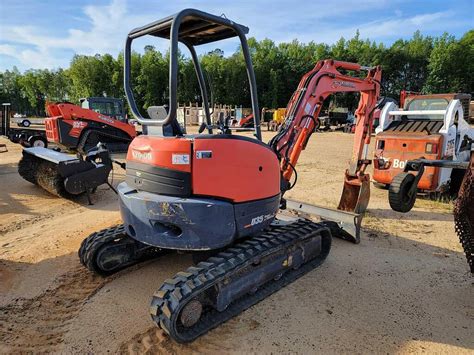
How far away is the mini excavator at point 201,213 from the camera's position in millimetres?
3008

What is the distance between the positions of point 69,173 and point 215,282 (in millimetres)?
4582

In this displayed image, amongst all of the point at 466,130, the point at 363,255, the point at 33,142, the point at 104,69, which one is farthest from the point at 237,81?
the point at 363,255

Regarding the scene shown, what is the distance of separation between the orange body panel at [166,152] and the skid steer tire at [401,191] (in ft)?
5.95

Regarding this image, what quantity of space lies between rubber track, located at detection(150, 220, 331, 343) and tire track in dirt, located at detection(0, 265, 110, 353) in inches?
36.3

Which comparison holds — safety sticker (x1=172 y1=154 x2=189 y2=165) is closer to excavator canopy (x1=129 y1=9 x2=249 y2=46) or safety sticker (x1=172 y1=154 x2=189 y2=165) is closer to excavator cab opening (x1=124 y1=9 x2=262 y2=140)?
excavator cab opening (x1=124 y1=9 x2=262 y2=140)

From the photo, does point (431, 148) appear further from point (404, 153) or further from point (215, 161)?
point (215, 161)

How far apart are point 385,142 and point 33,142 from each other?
41.7 feet

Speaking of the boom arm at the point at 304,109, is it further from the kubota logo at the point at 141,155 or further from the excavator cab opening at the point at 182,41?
the kubota logo at the point at 141,155

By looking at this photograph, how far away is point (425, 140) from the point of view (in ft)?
22.8

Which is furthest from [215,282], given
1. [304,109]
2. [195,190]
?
[304,109]

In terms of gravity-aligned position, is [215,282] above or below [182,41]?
below

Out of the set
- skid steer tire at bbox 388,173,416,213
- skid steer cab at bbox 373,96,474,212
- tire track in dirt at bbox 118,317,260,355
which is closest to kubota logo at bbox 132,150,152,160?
tire track in dirt at bbox 118,317,260,355

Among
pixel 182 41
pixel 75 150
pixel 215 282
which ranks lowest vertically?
pixel 75 150

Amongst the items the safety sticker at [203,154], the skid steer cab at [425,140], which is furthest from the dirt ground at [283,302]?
the skid steer cab at [425,140]
